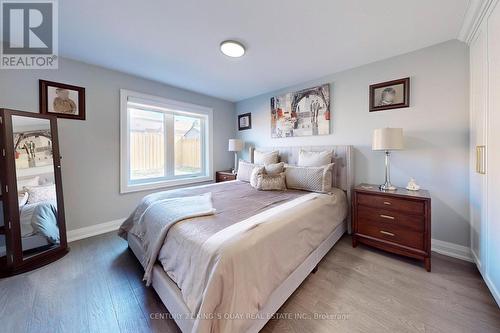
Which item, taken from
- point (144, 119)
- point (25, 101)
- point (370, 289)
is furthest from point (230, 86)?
point (370, 289)

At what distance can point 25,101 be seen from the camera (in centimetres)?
222

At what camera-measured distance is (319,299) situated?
1.50m

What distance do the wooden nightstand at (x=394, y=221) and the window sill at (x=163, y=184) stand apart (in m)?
2.87

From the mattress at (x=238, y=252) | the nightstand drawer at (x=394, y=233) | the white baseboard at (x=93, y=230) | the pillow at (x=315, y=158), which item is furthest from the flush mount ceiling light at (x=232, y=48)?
the white baseboard at (x=93, y=230)

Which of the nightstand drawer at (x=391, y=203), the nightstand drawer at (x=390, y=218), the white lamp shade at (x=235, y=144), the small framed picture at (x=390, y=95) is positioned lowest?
the nightstand drawer at (x=390, y=218)

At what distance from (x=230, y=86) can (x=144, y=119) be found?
162cm

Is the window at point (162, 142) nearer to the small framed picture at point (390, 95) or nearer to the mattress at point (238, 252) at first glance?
the mattress at point (238, 252)

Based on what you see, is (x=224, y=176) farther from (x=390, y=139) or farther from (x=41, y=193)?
(x=390, y=139)

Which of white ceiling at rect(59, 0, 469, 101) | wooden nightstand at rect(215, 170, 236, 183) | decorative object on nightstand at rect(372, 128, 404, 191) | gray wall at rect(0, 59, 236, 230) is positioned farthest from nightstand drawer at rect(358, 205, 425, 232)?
gray wall at rect(0, 59, 236, 230)

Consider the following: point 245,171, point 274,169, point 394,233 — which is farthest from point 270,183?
point 394,233

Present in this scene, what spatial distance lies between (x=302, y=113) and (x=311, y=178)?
1.37 m

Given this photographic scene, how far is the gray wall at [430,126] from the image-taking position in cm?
202

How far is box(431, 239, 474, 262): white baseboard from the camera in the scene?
198cm

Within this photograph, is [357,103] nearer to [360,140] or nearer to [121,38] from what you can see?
[360,140]
